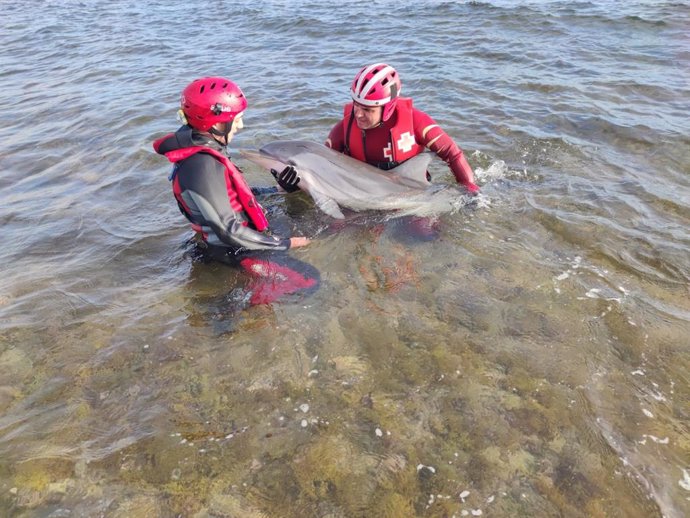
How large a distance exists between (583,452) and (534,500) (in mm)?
556

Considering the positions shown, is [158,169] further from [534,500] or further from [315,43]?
[315,43]

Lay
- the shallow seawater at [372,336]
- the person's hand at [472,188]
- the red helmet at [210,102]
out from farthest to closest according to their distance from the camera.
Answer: the person's hand at [472,188] → the red helmet at [210,102] → the shallow seawater at [372,336]

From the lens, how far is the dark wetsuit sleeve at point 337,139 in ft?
22.0

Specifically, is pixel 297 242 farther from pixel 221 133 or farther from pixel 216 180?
pixel 221 133

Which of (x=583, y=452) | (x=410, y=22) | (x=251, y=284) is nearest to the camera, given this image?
(x=583, y=452)

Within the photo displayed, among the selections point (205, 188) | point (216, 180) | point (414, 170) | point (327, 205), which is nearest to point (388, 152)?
point (414, 170)

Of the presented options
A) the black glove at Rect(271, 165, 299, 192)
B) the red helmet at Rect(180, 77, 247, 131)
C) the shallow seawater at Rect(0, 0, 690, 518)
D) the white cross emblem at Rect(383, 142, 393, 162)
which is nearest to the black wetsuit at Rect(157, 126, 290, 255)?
the red helmet at Rect(180, 77, 247, 131)

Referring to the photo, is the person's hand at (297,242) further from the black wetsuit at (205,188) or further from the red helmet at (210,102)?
the red helmet at (210,102)

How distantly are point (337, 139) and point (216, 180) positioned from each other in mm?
2448

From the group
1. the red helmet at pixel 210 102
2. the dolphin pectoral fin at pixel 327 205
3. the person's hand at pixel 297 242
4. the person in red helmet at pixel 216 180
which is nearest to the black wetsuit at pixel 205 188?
the person in red helmet at pixel 216 180

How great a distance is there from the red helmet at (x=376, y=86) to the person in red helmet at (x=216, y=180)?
142cm

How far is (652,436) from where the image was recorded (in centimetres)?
354

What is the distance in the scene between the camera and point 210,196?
185 inches

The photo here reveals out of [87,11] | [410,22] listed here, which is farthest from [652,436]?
[87,11]
